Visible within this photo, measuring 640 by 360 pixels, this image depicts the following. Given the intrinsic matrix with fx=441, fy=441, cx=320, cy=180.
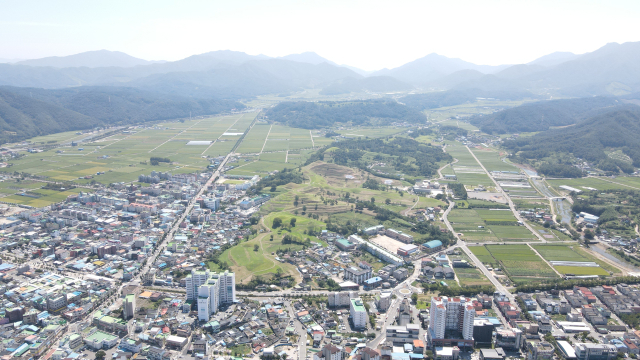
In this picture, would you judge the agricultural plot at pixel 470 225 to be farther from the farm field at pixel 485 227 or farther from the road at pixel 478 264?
the road at pixel 478 264

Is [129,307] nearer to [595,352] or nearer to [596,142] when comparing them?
[595,352]

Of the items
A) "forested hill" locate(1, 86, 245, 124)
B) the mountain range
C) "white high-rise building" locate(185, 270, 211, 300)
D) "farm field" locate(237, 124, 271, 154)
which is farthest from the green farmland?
the mountain range

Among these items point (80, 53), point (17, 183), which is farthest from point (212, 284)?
point (80, 53)

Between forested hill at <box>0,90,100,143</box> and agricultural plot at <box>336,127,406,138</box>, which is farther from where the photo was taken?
agricultural plot at <box>336,127,406,138</box>

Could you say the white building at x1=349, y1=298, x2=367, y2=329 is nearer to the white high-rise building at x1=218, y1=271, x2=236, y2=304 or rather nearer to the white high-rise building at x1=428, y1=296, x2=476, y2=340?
the white high-rise building at x1=428, y1=296, x2=476, y2=340

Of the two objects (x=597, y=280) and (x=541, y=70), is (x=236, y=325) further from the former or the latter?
(x=541, y=70)
